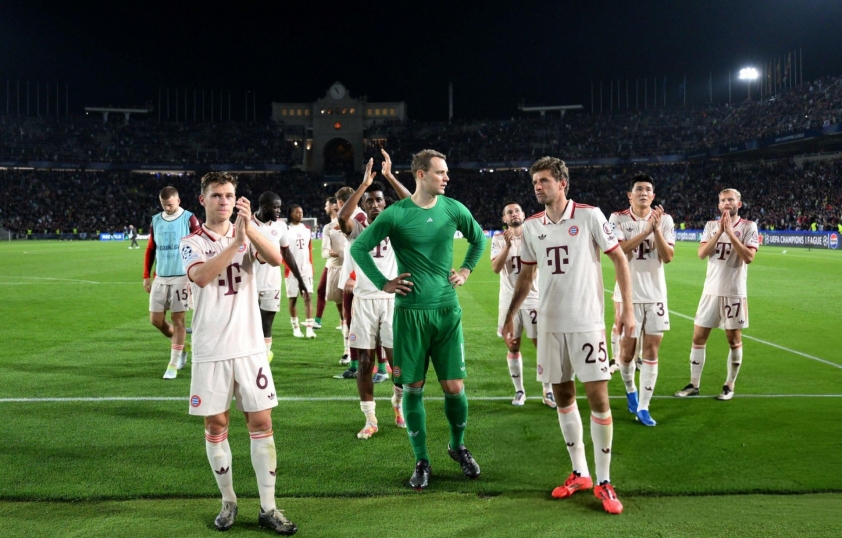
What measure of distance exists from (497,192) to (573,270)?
7265 centimetres

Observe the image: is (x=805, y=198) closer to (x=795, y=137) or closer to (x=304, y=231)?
(x=795, y=137)

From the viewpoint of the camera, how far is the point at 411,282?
200 inches

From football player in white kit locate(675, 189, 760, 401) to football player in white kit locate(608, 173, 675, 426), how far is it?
102 centimetres

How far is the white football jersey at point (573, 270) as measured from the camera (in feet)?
15.8

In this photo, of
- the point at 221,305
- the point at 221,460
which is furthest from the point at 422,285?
the point at 221,460

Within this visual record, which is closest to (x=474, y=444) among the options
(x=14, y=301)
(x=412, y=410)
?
(x=412, y=410)

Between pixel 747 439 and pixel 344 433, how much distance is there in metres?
3.84

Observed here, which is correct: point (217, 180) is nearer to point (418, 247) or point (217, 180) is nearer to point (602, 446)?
point (418, 247)

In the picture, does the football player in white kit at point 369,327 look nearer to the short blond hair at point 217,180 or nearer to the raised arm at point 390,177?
the raised arm at point 390,177

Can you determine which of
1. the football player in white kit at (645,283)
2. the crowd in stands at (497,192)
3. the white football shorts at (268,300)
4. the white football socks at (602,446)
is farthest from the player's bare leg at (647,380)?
the crowd in stands at (497,192)

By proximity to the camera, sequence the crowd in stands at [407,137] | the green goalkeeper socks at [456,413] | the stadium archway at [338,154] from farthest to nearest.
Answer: the stadium archway at [338,154] < the crowd in stands at [407,137] < the green goalkeeper socks at [456,413]

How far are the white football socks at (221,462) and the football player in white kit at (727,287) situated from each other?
549 cm

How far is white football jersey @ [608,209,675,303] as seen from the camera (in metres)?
6.96

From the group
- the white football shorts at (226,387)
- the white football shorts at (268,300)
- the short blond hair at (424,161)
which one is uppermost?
the short blond hair at (424,161)
